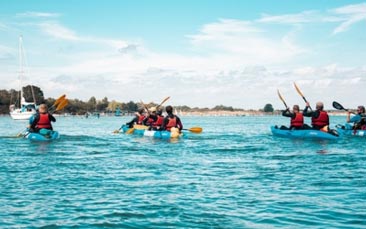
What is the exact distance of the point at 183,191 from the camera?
41.0 feet

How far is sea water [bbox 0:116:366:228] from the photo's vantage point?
9.66 meters

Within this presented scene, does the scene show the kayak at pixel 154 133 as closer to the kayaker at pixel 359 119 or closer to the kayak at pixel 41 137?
the kayak at pixel 41 137

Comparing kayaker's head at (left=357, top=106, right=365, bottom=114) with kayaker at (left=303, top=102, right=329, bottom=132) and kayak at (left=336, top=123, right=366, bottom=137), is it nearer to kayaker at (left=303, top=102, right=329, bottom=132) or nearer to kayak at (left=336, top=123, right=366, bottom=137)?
kayak at (left=336, top=123, right=366, bottom=137)

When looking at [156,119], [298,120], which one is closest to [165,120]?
[156,119]

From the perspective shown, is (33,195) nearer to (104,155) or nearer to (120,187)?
(120,187)

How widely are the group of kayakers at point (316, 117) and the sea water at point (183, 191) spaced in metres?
9.39

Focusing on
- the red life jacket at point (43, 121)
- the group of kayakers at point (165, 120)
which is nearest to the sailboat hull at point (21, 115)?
the group of kayakers at point (165, 120)

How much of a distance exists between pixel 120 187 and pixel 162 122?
764 inches

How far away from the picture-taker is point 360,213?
10.1m

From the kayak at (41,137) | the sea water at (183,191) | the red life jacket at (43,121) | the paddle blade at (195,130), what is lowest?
the sea water at (183,191)

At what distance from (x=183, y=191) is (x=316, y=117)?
19771 mm

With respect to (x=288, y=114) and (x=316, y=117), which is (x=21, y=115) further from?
(x=316, y=117)

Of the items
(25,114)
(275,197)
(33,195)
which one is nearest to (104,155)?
(33,195)

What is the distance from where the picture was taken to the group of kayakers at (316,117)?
30.4 metres
